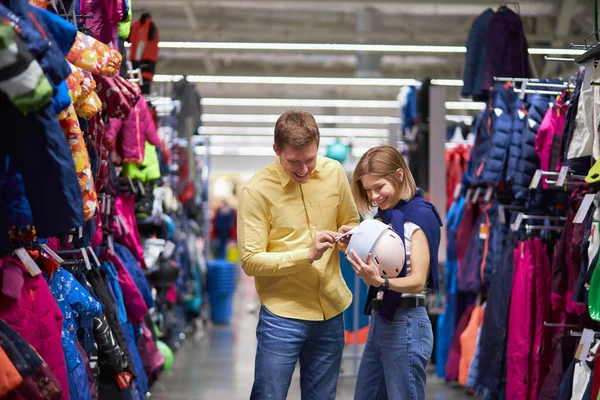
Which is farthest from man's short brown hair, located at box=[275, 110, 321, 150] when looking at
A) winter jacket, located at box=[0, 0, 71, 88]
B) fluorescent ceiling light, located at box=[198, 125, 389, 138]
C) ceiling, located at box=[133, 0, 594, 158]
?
fluorescent ceiling light, located at box=[198, 125, 389, 138]

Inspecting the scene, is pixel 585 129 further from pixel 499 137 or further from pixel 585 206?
pixel 499 137

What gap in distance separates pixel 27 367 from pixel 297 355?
1200mm

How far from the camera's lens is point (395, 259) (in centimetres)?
326

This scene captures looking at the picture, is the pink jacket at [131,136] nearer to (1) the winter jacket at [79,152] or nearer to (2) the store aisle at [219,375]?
(1) the winter jacket at [79,152]

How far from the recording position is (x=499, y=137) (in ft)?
19.9

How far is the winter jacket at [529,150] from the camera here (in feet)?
18.4

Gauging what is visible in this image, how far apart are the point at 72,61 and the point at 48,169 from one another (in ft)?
3.16

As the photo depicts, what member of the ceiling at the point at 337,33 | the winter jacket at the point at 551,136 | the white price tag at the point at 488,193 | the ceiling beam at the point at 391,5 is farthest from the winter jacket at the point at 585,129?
the ceiling beam at the point at 391,5

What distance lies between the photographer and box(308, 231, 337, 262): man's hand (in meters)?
3.28

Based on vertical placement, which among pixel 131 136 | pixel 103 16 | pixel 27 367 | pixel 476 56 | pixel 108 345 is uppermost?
pixel 103 16

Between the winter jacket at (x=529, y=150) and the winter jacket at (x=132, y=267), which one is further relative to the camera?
the winter jacket at (x=529, y=150)

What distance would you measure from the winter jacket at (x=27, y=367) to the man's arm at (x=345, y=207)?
55.0 inches

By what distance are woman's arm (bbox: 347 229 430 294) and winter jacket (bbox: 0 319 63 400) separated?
117 cm

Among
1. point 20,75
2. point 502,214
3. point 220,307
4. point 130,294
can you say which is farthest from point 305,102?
point 20,75
